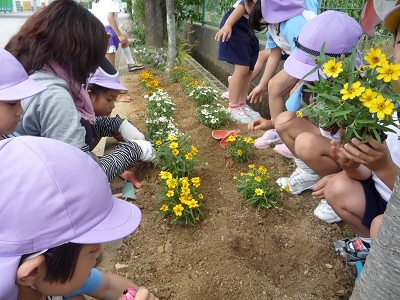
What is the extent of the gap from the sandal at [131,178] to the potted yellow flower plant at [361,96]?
62.8 inches

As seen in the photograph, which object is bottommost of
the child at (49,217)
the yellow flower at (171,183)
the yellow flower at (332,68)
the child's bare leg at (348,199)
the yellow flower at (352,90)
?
the yellow flower at (171,183)

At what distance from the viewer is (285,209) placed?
229cm

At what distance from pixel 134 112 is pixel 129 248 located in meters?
2.43

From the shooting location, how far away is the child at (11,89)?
1.57 meters

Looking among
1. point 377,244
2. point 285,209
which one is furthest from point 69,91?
point 377,244

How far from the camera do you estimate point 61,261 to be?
3.09 ft

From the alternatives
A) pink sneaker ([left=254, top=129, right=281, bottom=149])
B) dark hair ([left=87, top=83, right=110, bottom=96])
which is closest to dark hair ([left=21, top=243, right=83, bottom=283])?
dark hair ([left=87, top=83, right=110, bottom=96])

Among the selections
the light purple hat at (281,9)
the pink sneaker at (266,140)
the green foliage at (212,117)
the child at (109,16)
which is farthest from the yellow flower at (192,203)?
the child at (109,16)

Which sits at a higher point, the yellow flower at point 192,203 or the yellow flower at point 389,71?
the yellow flower at point 389,71

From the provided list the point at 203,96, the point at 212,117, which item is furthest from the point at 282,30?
the point at 203,96

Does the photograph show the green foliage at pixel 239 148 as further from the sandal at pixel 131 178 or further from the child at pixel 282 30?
the sandal at pixel 131 178

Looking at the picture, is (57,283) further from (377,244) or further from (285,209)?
(285,209)

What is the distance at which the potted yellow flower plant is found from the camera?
3.67 ft

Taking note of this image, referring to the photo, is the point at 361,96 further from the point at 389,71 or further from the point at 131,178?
→ the point at 131,178
